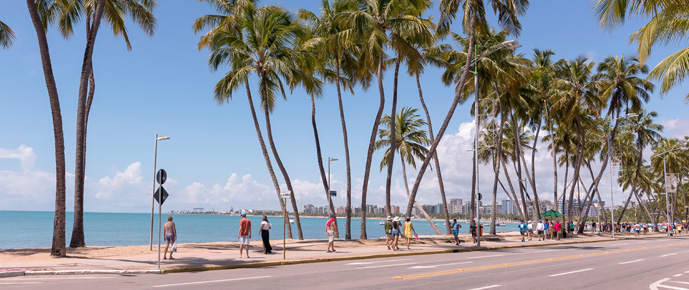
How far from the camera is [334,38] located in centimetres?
2930

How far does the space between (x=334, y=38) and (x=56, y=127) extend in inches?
578

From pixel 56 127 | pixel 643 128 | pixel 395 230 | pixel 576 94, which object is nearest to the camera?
pixel 56 127

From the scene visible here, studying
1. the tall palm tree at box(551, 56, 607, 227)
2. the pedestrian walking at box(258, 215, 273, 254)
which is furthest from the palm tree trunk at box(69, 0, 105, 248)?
the tall palm tree at box(551, 56, 607, 227)

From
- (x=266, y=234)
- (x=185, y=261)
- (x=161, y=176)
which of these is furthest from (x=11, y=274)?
(x=266, y=234)

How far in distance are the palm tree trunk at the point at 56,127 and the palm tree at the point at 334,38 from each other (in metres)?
14.1

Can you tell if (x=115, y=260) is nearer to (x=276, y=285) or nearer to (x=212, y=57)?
(x=276, y=285)

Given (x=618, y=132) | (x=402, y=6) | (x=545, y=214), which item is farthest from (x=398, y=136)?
(x=618, y=132)

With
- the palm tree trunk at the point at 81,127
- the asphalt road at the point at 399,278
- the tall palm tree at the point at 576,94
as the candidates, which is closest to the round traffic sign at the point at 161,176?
the asphalt road at the point at 399,278

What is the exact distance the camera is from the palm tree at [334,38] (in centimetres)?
2975

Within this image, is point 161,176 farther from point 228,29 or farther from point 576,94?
point 576,94

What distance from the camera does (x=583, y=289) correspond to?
39.8 feet

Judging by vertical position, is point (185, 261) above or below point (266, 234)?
below

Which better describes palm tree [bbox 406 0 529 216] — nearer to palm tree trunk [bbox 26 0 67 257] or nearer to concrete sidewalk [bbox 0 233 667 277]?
concrete sidewalk [bbox 0 233 667 277]

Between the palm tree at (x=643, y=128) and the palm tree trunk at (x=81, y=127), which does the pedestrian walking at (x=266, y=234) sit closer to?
the palm tree trunk at (x=81, y=127)
